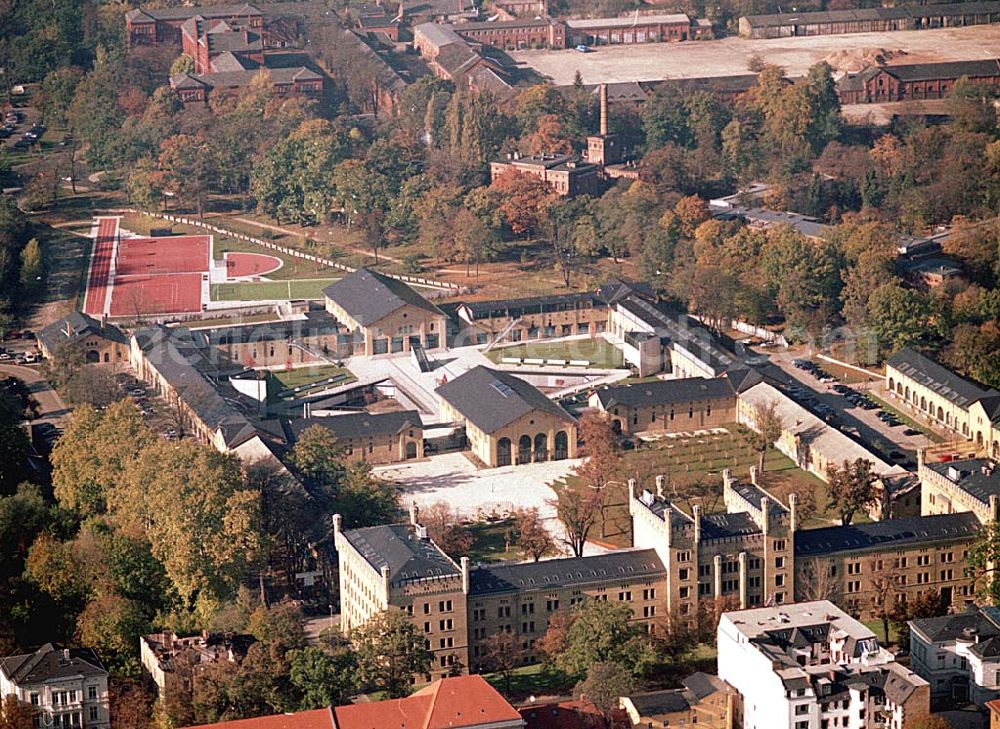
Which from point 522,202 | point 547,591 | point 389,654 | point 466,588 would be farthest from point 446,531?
point 522,202

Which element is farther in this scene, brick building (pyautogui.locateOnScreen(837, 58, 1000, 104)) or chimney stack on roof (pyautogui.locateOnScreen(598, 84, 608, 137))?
brick building (pyautogui.locateOnScreen(837, 58, 1000, 104))

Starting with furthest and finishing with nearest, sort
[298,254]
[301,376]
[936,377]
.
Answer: [298,254] → [301,376] → [936,377]

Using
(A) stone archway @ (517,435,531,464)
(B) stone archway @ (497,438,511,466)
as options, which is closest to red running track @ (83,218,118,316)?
(B) stone archway @ (497,438,511,466)

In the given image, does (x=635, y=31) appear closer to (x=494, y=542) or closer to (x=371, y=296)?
(x=371, y=296)

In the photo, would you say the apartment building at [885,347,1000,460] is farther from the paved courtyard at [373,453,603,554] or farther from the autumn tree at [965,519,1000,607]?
the paved courtyard at [373,453,603,554]

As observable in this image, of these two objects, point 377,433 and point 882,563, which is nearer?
point 882,563

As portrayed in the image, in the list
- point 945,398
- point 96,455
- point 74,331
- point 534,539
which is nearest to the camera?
point 534,539
